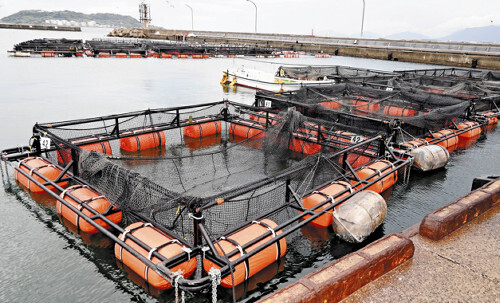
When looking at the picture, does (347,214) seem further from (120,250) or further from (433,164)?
(433,164)

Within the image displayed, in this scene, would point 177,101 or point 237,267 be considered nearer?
point 237,267

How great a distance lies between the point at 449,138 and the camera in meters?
16.4

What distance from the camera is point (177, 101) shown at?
1128 inches

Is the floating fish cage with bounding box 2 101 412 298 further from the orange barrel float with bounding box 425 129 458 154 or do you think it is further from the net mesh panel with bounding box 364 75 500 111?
the net mesh panel with bounding box 364 75 500 111

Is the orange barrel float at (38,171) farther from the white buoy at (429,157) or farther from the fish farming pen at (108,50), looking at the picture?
the fish farming pen at (108,50)

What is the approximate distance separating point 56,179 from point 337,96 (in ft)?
54.5

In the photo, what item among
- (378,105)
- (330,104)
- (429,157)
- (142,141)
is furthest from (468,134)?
(142,141)

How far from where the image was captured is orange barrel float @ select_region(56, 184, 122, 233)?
8852 millimetres

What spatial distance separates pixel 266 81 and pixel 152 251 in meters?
29.2

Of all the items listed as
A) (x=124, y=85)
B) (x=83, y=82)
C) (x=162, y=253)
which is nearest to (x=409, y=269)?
(x=162, y=253)

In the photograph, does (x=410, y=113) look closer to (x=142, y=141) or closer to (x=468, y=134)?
(x=468, y=134)

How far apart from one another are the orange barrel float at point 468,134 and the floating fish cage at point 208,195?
267 inches

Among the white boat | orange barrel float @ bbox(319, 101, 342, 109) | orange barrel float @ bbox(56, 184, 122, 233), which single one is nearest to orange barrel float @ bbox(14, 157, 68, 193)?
orange barrel float @ bbox(56, 184, 122, 233)

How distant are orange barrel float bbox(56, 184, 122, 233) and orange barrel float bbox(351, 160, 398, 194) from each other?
7100 mm
